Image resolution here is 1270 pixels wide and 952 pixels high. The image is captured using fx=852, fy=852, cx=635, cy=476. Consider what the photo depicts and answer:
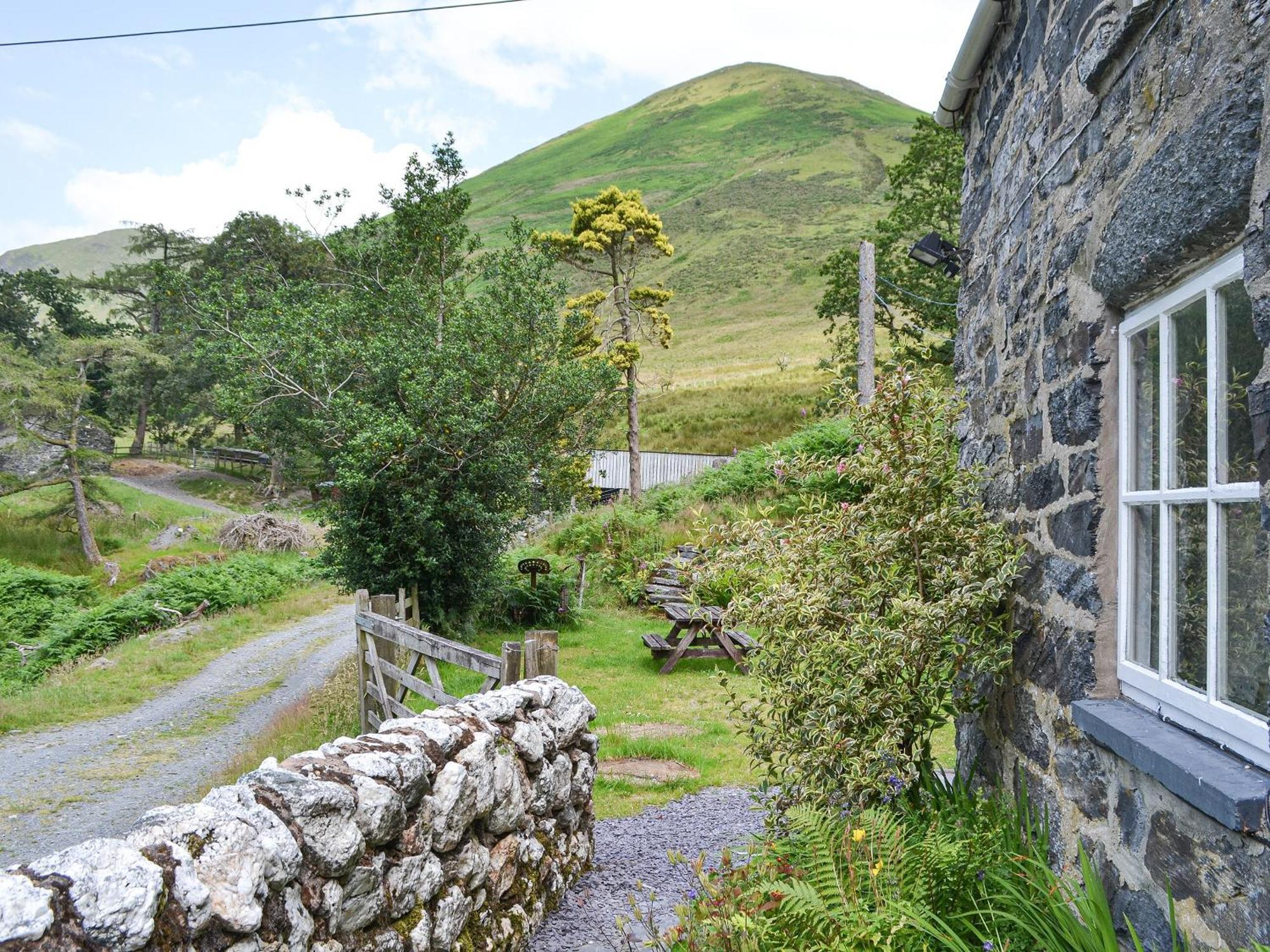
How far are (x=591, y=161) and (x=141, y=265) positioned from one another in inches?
3313

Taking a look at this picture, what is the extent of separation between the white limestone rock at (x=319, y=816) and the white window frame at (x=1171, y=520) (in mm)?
2666

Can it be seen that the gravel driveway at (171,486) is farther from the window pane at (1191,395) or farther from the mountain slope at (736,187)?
the window pane at (1191,395)

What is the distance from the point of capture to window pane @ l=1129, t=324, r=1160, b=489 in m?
→ 2.70

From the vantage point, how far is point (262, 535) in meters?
24.0

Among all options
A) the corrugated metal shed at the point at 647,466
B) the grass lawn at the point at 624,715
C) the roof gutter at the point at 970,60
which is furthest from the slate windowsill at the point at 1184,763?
the corrugated metal shed at the point at 647,466

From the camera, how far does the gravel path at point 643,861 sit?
416 centimetres

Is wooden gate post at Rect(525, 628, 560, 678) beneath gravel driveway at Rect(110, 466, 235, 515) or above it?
beneath

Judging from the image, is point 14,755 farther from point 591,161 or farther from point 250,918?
point 591,161

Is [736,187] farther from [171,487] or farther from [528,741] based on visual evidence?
[528,741]

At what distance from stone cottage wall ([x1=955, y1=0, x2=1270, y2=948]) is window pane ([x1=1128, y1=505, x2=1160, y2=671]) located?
0.10 meters

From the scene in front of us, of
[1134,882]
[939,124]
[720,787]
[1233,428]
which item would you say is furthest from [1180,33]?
[720,787]

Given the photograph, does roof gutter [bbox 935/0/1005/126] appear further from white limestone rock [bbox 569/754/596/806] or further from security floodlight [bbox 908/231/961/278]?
white limestone rock [bbox 569/754/596/806]

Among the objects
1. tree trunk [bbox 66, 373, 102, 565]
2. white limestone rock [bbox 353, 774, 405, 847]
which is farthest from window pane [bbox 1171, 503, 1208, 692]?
tree trunk [bbox 66, 373, 102, 565]

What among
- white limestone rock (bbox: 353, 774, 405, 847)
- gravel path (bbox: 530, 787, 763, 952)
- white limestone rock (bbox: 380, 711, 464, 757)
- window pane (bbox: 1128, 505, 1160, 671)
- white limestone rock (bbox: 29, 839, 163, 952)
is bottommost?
gravel path (bbox: 530, 787, 763, 952)
